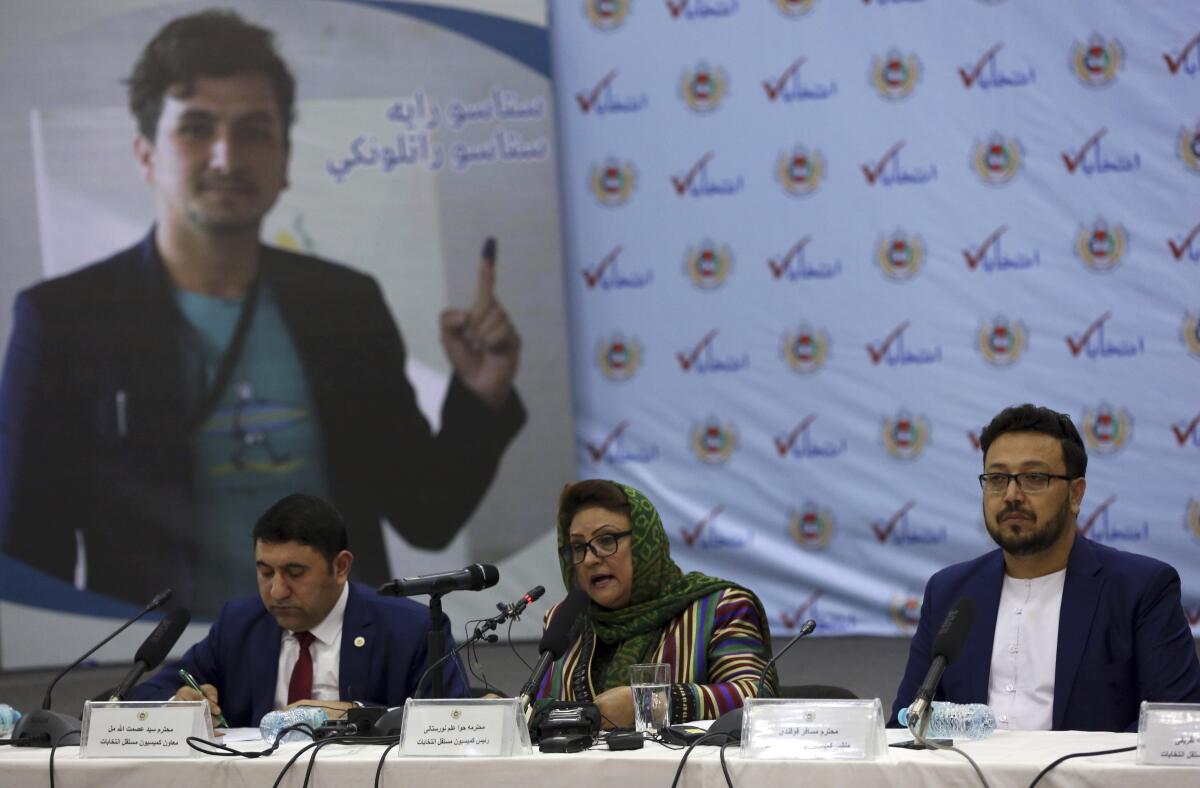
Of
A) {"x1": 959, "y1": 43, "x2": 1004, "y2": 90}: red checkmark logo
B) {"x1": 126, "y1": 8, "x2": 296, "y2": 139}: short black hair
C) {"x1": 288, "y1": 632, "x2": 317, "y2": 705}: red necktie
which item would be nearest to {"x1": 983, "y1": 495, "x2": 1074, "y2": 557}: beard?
{"x1": 288, "y1": 632, "x2": 317, "y2": 705}: red necktie

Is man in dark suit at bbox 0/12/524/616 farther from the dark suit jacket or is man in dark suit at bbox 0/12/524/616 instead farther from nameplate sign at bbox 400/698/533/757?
nameplate sign at bbox 400/698/533/757

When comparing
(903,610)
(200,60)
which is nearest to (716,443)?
(903,610)

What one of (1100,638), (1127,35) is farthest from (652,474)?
(1100,638)

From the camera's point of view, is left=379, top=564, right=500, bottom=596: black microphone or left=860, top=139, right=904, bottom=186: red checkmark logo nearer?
left=379, top=564, right=500, bottom=596: black microphone

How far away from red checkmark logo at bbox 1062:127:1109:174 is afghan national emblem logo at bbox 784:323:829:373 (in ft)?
4.12

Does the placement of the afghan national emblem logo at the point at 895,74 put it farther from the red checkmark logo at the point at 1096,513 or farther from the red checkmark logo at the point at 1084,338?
the red checkmark logo at the point at 1096,513

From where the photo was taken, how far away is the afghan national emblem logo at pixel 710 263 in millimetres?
6395

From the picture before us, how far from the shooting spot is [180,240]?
250 inches

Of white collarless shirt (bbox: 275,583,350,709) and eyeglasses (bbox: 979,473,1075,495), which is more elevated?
eyeglasses (bbox: 979,473,1075,495)

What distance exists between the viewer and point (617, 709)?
2.88 metres

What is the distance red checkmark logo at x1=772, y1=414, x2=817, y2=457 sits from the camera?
6.36 metres

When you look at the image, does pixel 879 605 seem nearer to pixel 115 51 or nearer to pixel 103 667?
pixel 103 667

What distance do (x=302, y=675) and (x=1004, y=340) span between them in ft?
12.9

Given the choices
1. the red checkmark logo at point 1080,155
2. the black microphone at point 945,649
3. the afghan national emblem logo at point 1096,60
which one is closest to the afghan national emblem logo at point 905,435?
the red checkmark logo at point 1080,155
